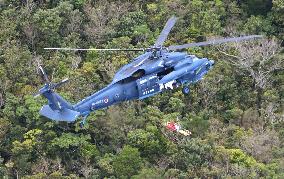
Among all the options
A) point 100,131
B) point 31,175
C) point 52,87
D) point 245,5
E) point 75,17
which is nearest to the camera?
point 52,87

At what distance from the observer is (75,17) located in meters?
40.6

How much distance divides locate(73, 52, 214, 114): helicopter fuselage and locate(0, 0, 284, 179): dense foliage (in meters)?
5.14

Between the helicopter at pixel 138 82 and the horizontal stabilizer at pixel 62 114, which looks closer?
the horizontal stabilizer at pixel 62 114

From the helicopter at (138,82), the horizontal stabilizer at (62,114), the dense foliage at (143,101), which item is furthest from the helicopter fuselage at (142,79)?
the dense foliage at (143,101)

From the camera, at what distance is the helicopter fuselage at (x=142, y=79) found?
2766 centimetres

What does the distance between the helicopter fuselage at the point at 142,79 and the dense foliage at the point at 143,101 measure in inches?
203

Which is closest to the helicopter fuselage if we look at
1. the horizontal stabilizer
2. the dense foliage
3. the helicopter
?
the helicopter

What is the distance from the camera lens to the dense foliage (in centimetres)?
3353

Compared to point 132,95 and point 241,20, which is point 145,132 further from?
point 241,20

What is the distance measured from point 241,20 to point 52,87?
18.9 meters

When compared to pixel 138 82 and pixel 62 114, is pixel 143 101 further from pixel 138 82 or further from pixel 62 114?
pixel 62 114

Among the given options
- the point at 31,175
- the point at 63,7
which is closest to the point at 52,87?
the point at 31,175

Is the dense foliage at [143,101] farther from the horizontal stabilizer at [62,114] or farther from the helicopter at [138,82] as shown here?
the horizontal stabilizer at [62,114]

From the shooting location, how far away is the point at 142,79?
2778 centimetres
